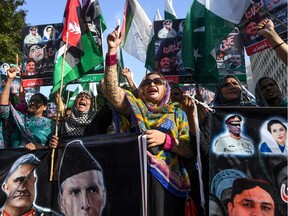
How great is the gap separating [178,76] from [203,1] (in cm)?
105

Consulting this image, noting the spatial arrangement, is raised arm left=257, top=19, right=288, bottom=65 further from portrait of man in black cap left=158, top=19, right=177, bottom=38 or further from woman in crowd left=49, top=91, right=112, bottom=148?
portrait of man in black cap left=158, top=19, right=177, bottom=38

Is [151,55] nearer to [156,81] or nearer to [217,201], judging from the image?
[156,81]

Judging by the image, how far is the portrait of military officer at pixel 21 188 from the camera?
3.14 metres

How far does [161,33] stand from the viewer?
5.62 m

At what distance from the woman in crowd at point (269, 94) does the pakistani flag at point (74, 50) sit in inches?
70.3

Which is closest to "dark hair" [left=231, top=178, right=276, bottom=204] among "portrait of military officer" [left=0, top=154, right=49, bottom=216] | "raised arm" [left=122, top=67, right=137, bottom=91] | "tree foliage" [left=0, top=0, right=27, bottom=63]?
"portrait of military officer" [left=0, top=154, right=49, bottom=216]

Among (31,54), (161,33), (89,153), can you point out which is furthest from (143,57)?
(89,153)

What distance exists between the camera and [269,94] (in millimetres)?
3283

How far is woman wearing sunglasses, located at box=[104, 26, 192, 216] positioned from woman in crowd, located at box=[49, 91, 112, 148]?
0.44 meters

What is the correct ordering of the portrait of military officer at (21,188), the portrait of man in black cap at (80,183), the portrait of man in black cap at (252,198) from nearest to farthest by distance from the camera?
the portrait of man in black cap at (252,198) < the portrait of man in black cap at (80,183) < the portrait of military officer at (21,188)

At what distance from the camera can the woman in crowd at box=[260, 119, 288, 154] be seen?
8.52 ft

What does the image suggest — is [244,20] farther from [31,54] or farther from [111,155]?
[31,54]

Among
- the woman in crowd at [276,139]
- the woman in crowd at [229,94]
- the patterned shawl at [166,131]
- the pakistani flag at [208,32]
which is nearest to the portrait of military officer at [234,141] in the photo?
the woman in crowd at [276,139]

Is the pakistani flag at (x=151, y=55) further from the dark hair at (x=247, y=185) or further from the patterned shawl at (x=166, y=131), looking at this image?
the dark hair at (x=247, y=185)
